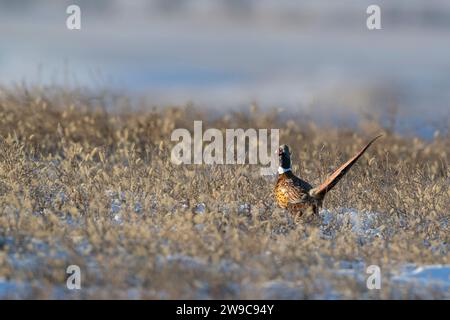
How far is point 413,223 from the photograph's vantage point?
6.78 metres

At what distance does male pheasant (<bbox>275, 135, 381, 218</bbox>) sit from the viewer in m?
6.97

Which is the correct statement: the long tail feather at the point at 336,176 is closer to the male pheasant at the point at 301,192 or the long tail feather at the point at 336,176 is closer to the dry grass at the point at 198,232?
the male pheasant at the point at 301,192

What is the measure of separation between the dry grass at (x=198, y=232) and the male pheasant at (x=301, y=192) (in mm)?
129

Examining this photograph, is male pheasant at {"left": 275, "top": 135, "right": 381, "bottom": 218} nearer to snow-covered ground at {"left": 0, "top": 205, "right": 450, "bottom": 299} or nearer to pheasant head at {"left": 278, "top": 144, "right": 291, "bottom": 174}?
pheasant head at {"left": 278, "top": 144, "right": 291, "bottom": 174}

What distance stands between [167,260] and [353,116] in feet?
27.9

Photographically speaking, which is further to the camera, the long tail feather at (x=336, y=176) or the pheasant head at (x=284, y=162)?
the pheasant head at (x=284, y=162)

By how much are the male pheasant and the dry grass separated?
129 millimetres

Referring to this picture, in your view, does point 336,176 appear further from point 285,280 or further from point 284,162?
point 285,280

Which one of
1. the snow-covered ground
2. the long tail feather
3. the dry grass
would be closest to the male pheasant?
the long tail feather

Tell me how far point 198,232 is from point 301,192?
1309 millimetres

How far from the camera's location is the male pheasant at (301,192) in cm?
697

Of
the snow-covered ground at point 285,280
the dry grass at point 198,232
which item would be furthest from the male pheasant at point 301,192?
the snow-covered ground at point 285,280

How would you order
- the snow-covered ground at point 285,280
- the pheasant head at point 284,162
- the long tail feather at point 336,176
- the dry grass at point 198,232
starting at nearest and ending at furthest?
1. the snow-covered ground at point 285,280
2. the dry grass at point 198,232
3. the long tail feather at point 336,176
4. the pheasant head at point 284,162
